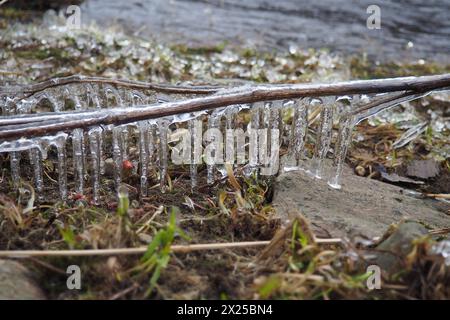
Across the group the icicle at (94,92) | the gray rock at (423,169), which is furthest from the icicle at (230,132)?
the gray rock at (423,169)

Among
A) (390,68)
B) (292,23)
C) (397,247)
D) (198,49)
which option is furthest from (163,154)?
(292,23)

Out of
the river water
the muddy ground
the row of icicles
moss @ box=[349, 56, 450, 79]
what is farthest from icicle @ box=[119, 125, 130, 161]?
→ the river water

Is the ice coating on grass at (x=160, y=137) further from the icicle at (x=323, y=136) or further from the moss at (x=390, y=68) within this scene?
the moss at (x=390, y=68)

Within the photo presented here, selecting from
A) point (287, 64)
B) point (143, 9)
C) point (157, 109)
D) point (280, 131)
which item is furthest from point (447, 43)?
point (157, 109)

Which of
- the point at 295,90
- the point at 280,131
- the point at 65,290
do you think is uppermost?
the point at 295,90

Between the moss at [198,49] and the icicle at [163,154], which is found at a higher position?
the moss at [198,49]

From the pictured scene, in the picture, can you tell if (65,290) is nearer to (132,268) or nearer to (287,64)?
(132,268)

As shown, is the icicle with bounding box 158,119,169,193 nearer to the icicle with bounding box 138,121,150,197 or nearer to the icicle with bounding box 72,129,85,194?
the icicle with bounding box 138,121,150,197
